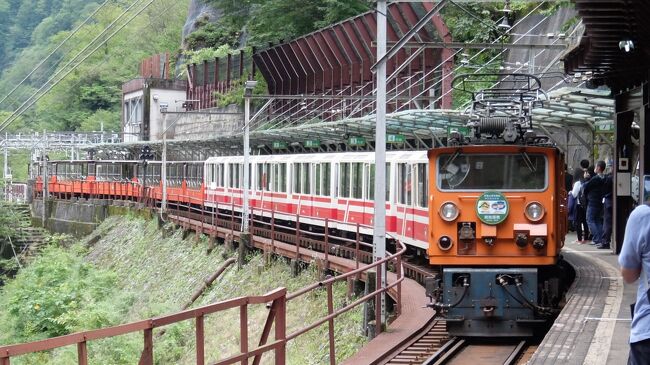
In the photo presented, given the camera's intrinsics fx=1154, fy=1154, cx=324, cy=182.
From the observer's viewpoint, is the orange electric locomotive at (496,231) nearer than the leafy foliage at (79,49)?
Yes

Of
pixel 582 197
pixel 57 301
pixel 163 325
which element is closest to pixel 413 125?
pixel 582 197

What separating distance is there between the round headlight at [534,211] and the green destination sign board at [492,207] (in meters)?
0.25

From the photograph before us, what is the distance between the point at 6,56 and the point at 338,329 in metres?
127

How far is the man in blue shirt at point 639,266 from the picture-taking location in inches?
257

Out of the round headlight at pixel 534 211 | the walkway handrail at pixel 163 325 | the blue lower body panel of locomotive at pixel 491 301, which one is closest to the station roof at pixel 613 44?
the round headlight at pixel 534 211

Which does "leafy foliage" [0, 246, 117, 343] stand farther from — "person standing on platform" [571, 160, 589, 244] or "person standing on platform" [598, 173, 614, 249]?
"person standing on platform" [598, 173, 614, 249]

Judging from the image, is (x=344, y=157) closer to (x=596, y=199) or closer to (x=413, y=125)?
(x=413, y=125)

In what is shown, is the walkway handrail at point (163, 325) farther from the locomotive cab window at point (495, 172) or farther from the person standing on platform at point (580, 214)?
the person standing on platform at point (580, 214)

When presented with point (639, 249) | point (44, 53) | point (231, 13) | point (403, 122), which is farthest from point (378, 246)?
point (44, 53)

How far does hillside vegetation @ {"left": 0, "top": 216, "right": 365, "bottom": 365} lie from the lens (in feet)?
66.8

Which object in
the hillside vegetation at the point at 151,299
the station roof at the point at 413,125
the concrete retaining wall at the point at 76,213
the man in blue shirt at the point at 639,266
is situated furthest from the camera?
the concrete retaining wall at the point at 76,213

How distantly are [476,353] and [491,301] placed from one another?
0.73 metres

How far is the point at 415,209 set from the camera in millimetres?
19922

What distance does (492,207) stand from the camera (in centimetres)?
1465
